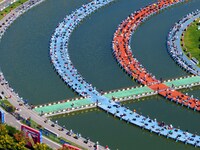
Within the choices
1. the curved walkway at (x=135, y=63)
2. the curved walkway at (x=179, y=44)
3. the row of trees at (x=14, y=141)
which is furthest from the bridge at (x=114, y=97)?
the row of trees at (x=14, y=141)

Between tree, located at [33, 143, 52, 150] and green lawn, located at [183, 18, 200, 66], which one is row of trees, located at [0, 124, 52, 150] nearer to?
tree, located at [33, 143, 52, 150]

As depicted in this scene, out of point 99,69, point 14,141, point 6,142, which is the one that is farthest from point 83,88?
point 6,142

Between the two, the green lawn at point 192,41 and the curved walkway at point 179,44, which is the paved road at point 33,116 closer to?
the curved walkway at point 179,44

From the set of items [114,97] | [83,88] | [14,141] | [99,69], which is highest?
[99,69]

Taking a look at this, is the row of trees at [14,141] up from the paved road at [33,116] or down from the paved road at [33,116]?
down

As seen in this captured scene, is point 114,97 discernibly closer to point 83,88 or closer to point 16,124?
point 83,88

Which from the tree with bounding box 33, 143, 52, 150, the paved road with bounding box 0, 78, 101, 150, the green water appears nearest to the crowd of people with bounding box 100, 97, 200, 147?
the green water
